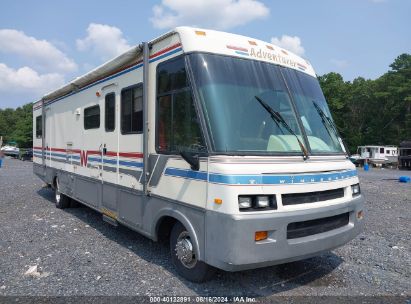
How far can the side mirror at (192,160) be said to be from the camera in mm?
3982

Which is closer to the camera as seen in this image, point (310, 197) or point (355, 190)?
point (310, 197)

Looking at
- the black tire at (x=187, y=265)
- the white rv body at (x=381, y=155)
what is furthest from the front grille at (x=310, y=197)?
the white rv body at (x=381, y=155)

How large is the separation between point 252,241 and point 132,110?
2763mm

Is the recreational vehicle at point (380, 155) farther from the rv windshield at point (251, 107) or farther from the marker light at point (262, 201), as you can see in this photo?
the marker light at point (262, 201)

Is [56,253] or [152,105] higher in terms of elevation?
[152,105]

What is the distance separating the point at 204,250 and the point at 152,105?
202 centimetres

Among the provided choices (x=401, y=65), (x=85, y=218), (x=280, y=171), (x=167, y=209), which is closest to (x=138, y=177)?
(x=167, y=209)

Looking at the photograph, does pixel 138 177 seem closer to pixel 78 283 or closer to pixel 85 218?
pixel 78 283

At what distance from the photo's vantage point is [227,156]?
3.79 m

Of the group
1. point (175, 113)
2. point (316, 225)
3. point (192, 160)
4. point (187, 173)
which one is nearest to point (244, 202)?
point (192, 160)

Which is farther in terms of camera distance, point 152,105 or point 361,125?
point 361,125

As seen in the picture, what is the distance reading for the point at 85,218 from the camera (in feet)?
26.5

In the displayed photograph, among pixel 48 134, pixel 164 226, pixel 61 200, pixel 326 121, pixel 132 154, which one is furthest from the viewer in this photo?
pixel 48 134

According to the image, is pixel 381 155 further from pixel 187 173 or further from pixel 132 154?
pixel 187 173
